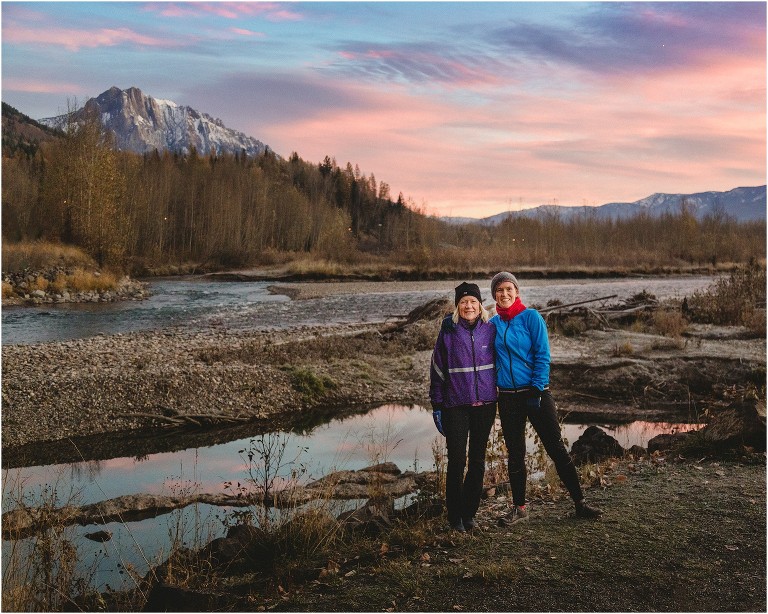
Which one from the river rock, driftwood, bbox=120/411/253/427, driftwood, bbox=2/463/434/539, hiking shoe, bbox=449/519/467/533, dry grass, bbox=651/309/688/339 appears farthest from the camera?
dry grass, bbox=651/309/688/339

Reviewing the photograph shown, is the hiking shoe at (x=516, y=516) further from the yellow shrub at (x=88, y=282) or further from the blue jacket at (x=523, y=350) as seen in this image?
the yellow shrub at (x=88, y=282)

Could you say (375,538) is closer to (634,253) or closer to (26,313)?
(26,313)

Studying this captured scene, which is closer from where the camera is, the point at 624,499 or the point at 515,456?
the point at 515,456

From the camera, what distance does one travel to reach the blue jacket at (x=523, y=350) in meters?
5.81

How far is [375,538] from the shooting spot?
6.48 m

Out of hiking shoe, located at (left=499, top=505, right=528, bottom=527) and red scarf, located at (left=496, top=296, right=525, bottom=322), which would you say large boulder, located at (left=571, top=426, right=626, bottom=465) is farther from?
red scarf, located at (left=496, top=296, right=525, bottom=322)

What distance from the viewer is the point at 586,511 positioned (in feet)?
21.2

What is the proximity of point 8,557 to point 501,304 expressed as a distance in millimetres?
5108

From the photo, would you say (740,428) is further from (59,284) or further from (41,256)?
(41,256)

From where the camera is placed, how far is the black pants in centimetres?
594

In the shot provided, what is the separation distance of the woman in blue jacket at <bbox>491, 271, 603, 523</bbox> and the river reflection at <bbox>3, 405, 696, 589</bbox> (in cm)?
235

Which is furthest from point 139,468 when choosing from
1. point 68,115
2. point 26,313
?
point 68,115

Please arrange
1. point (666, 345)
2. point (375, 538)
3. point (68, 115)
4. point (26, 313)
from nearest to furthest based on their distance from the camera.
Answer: point (375, 538) < point (666, 345) < point (26, 313) < point (68, 115)

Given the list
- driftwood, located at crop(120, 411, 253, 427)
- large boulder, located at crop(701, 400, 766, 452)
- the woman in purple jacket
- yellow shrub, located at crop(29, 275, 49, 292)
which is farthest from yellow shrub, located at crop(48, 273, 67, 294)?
the woman in purple jacket
